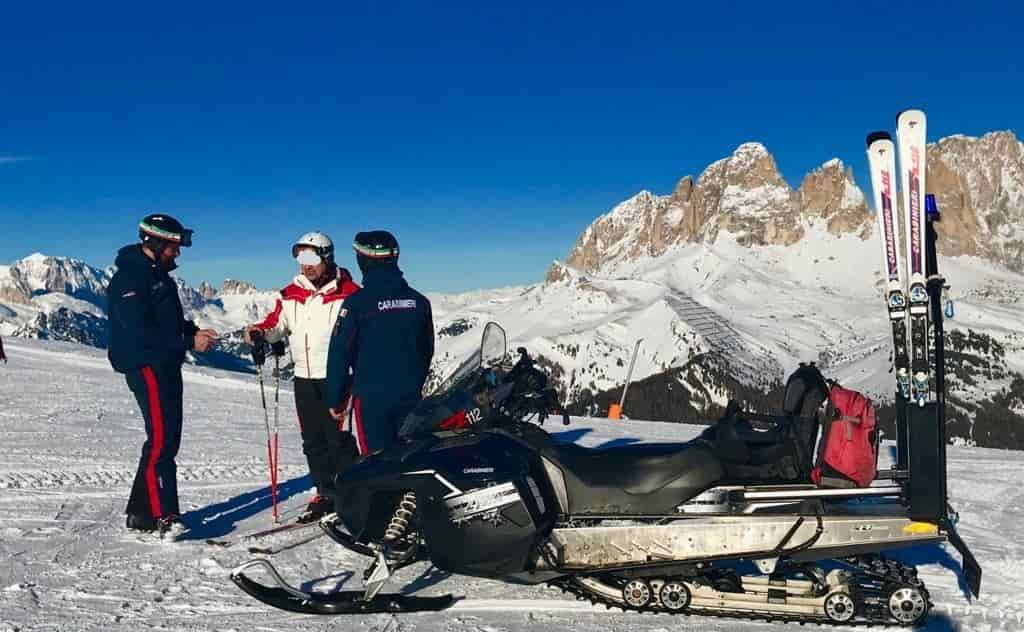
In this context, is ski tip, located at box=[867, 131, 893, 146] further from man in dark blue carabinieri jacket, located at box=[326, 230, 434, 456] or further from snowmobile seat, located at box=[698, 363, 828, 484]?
man in dark blue carabinieri jacket, located at box=[326, 230, 434, 456]

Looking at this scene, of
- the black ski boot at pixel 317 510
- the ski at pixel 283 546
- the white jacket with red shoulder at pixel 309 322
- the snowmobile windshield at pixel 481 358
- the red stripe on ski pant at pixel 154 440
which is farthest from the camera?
the white jacket with red shoulder at pixel 309 322

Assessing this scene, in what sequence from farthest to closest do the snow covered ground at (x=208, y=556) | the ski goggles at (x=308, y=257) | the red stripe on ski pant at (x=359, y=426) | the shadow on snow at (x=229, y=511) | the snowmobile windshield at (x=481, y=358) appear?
1. the ski goggles at (x=308, y=257)
2. the shadow on snow at (x=229, y=511)
3. the red stripe on ski pant at (x=359, y=426)
4. the snowmobile windshield at (x=481, y=358)
5. the snow covered ground at (x=208, y=556)

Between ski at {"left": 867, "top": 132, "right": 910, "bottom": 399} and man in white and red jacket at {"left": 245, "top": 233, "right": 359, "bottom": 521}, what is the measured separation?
11.9 feet

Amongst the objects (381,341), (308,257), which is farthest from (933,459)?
(308,257)

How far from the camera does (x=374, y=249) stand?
5.38m

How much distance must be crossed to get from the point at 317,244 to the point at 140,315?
132 cm

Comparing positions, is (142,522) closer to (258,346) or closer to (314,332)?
(258,346)

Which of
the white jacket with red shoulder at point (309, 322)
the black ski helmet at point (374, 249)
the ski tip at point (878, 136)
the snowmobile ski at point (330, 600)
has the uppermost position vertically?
the ski tip at point (878, 136)

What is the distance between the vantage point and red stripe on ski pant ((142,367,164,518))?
5.27 m

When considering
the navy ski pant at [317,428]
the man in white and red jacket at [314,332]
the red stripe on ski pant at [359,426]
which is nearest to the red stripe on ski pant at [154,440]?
the man in white and red jacket at [314,332]

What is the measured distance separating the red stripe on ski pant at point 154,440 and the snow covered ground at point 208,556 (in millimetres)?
272

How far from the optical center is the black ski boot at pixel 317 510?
5.78m

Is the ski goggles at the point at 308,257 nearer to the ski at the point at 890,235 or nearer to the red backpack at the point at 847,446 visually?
the red backpack at the point at 847,446

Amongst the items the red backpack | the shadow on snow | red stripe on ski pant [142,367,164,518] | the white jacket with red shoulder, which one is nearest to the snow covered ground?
the shadow on snow
